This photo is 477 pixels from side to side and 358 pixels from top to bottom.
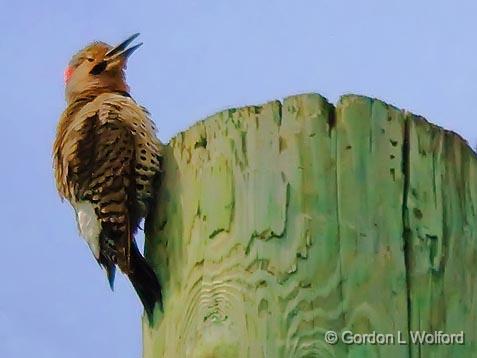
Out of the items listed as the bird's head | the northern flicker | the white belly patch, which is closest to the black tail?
the northern flicker

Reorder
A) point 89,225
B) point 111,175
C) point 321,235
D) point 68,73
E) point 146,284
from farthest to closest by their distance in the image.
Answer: point 68,73 < point 89,225 < point 111,175 < point 146,284 < point 321,235

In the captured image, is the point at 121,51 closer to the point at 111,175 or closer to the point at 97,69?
the point at 97,69

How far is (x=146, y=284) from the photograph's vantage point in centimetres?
244

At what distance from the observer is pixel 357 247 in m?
2.12

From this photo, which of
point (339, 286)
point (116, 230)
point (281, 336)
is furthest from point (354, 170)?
point (116, 230)

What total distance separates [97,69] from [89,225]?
1.17 metres

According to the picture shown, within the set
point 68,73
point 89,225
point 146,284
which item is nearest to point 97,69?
point 68,73

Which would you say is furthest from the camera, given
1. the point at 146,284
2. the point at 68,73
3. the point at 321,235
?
the point at 68,73

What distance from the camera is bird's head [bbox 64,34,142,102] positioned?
3.72 meters

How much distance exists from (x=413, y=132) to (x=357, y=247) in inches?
12.6

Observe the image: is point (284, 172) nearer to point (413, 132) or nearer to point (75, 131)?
point (413, 132)

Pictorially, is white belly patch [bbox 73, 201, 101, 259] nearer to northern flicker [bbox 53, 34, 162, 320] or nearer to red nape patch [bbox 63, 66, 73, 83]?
northern flicker [bbox 53, 34, 162, 320]

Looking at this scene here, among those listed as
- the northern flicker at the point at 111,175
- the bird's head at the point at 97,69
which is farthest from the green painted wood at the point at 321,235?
the bird's head at the point at 97,69

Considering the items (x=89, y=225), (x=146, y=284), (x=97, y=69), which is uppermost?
(x=97, y=69)
